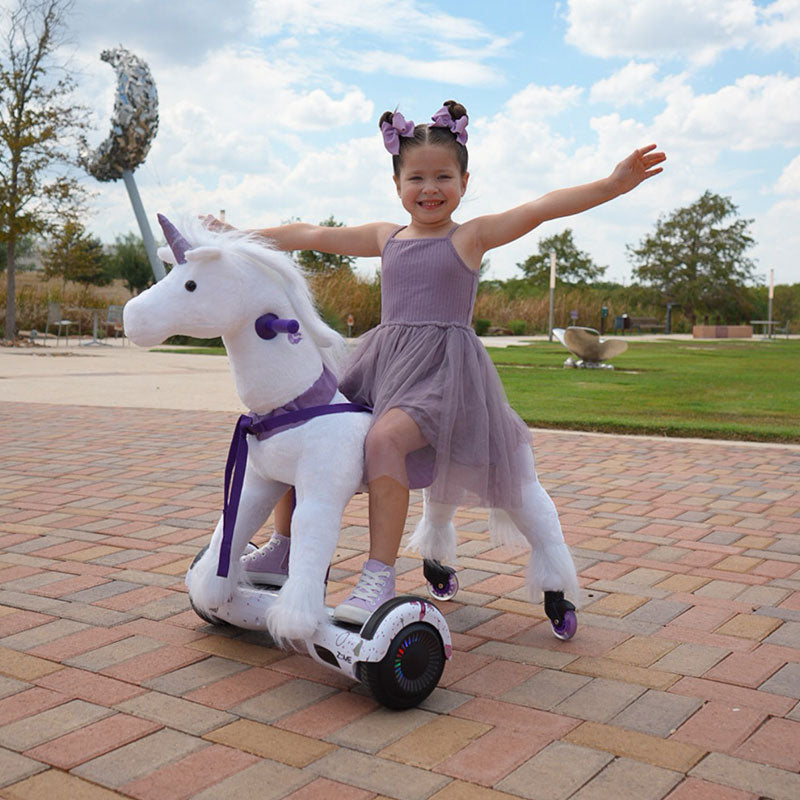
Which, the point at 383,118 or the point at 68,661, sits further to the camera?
the point at 383,118

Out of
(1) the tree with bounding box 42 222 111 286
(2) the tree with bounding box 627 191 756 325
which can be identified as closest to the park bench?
(2) the tree with bounding box 627 191 756 325

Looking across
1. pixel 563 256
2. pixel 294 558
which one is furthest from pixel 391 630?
pixel 563 256

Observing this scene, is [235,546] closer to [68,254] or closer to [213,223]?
[213,223]

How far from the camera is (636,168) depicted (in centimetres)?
259

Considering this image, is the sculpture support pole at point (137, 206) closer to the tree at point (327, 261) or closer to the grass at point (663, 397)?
the tree at point (327, 261)

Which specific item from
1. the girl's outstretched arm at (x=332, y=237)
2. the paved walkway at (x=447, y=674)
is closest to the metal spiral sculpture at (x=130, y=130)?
the paved walkway at (x=447, y=674)

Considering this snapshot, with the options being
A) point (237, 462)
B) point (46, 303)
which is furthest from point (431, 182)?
point (46, 303)

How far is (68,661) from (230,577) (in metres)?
0.48

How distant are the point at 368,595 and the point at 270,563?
0.56m

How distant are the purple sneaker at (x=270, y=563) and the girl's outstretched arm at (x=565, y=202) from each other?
3.59ft

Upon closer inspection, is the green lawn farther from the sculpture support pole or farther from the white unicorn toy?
the sculpture support pole

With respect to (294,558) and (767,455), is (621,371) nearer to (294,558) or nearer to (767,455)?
(767,455)

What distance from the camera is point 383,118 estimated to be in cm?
277

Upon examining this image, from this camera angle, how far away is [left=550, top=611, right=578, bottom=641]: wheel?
2764mm
